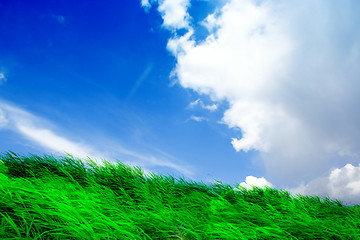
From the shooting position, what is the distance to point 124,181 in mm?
6246

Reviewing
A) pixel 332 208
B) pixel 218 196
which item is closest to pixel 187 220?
pixel 218 196

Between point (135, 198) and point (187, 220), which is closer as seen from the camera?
point (187, 220)

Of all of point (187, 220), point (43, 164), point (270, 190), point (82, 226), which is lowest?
point (82, 226)

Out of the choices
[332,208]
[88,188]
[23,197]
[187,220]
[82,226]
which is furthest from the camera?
[332,208]

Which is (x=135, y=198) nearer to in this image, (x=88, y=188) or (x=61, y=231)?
(x=88, y=188)

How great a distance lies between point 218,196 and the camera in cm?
645

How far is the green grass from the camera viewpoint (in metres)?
3.52

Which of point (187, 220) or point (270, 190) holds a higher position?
point (270, 190)

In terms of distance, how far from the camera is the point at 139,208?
5.34 m

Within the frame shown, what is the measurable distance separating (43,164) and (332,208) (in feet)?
19.6

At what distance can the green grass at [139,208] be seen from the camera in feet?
11.5

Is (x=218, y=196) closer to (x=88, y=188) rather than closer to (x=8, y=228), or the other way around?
(x=88, y=188)

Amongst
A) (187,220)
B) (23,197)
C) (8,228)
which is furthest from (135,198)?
(8,228)

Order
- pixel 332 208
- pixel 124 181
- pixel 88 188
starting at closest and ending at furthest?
pixel 88 188, pixel 124 181, pixel 332 208
